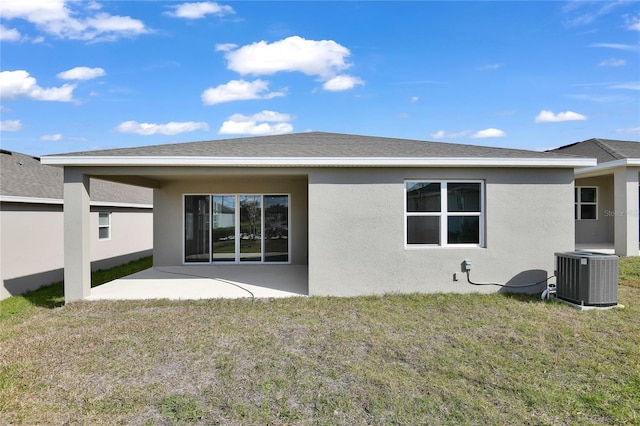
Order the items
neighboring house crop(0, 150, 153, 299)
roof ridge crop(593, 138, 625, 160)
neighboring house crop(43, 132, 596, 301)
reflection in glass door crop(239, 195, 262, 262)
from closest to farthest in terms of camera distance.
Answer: neighboring house crop(43, 132, 596, 301)
neighboring house crop(0, 150, 153, 299)
reflection in glass door crop(239, 195, 262, 262)
roof ridge crop(593, 138, 625, 160)

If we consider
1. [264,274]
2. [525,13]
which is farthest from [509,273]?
[525,13]

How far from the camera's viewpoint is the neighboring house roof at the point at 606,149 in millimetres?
12273

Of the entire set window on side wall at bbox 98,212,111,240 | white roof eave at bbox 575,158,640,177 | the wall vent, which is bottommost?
the wall vent

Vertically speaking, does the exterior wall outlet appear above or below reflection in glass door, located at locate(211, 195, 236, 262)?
below

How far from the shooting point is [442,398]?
344cm

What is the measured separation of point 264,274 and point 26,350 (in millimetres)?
5415

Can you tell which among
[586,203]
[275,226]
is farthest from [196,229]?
[586,203]

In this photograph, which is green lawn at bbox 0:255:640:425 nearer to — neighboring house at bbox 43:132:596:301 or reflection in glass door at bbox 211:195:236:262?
neighboring house at bbox 43:132:596:301

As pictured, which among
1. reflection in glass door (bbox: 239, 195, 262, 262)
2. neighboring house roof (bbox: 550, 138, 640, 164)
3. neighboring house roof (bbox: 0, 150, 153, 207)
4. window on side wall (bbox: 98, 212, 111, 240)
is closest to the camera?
neighboring house roof (bbox: 0, 150, 153, 207)

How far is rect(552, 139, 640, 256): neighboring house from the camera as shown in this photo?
36.7ft

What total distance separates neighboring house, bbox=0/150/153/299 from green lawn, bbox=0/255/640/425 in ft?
11.1

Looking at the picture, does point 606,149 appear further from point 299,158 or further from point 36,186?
point 36,186

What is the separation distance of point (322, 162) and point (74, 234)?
5212 mm

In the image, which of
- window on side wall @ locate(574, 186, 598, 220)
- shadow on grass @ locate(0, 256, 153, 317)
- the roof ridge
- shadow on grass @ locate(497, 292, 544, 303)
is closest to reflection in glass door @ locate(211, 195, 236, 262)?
shadow on grass @ locate(0, 256, 153, 317)
